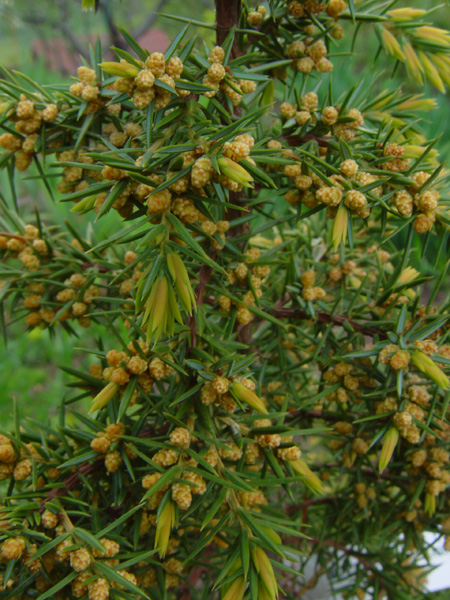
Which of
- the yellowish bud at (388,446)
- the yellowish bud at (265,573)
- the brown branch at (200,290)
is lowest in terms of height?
the yellowish bud at (265,573)

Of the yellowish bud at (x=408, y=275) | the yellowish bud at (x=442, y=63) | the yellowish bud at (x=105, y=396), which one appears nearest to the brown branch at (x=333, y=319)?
the yellowish bud at (x=408, y=275)

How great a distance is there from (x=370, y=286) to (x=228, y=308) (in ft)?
0.90

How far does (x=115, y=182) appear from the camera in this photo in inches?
15.8

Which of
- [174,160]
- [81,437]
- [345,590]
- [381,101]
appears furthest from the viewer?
[345,590]

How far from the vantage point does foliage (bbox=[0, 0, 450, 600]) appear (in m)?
0.39

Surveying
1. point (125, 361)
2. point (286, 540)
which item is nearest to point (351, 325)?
point (125, 361)

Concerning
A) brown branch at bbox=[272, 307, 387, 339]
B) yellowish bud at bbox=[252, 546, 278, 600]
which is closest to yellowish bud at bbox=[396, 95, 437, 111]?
brown branch at bbox=[272, 307, 387, 339]

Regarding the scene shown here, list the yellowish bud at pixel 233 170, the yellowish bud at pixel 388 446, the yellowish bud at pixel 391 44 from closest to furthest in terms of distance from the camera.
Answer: the yellowish bud at pixel 233 170, the yellowish bud at pixel 388 446, the yellowish bud at pixel 391 44

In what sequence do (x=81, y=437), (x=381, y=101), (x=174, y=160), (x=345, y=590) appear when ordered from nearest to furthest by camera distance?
(x=174, y=160) → (x=81, y=437) → (x=381, y=101) → (x=345, y=590)

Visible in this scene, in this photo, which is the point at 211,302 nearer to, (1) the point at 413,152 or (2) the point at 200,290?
(2) the point at 200,290

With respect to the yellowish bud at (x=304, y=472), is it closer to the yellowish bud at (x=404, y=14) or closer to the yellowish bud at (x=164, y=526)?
the yellowish bud at (x=164, y=526)

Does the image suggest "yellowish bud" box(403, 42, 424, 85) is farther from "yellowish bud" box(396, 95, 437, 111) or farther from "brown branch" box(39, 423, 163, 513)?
"brown branch" box(39, 423, 163, 513)

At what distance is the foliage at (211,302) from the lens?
15.3 inches

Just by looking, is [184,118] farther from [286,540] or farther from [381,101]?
[286,540]
